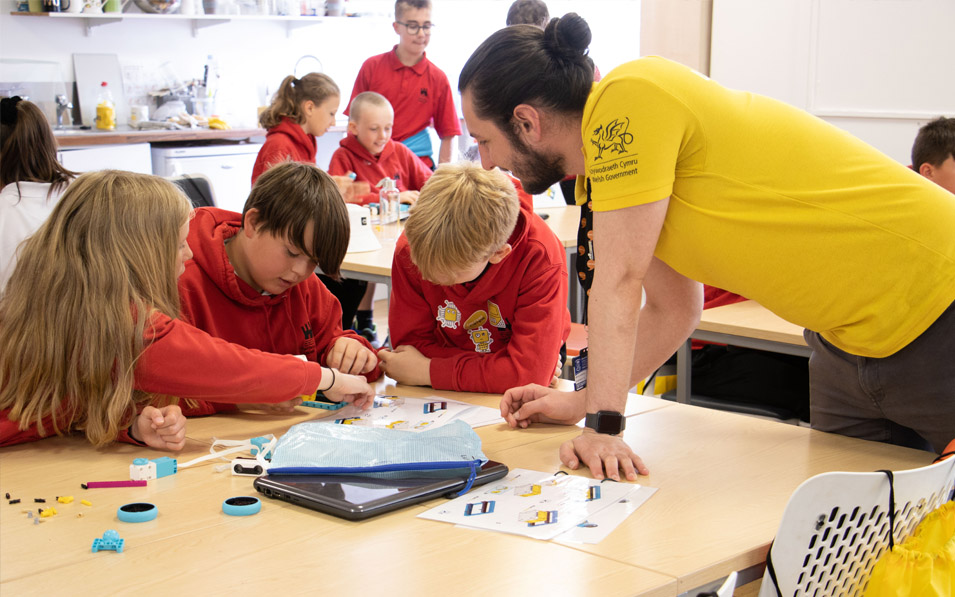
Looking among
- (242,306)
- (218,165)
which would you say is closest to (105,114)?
(218,165)

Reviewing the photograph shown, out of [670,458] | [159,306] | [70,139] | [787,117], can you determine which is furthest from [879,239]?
[70,139]

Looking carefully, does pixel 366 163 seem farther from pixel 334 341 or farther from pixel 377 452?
pixel 377 452

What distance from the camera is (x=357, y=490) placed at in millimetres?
1313

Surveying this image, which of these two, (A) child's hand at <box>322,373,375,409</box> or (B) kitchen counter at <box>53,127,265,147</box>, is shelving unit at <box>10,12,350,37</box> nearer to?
(B) kitchen counter at <box>53,127,265,147</box>

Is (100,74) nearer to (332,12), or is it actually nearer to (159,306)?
(332,12)

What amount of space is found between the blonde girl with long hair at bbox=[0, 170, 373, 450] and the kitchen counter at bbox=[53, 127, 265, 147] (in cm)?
359

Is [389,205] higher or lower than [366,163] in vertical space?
lower

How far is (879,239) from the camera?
1.40 metres

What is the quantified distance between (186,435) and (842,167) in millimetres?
1195

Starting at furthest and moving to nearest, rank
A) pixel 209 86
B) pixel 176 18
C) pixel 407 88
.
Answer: pixel 209 86 → pixel 176 18 → pixel 407 88

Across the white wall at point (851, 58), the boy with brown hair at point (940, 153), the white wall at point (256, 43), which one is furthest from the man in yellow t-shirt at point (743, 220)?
the white wall at point (256, 43)

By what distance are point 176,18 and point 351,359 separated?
4551 millimetres

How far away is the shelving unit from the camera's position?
5.30m

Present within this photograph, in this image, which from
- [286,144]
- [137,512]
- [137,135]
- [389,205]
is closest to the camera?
[137,512]
